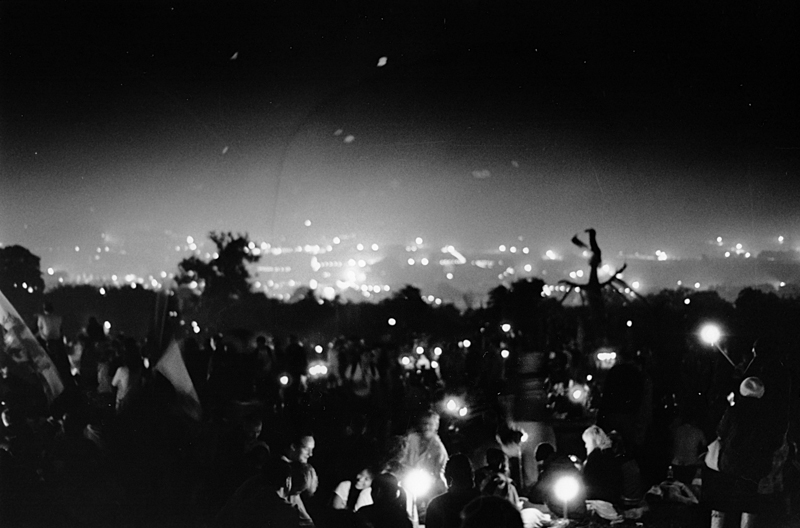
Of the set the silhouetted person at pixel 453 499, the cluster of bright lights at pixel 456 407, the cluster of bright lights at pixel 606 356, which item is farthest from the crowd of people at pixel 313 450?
the cluster of bright lights at pixel 606 356

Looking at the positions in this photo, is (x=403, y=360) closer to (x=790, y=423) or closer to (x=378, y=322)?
(x=378, y=322)

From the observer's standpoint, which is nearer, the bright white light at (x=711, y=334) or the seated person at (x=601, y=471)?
the seated person at (x=601, y=471)

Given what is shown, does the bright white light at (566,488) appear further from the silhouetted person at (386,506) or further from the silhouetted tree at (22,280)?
the silhouetted tree at (22,280)

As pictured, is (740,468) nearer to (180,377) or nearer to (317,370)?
(317,370)

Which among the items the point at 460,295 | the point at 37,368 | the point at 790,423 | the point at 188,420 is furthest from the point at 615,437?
the point at 37,368

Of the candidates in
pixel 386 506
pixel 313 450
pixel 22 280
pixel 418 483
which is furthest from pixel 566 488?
pixel 22 280
